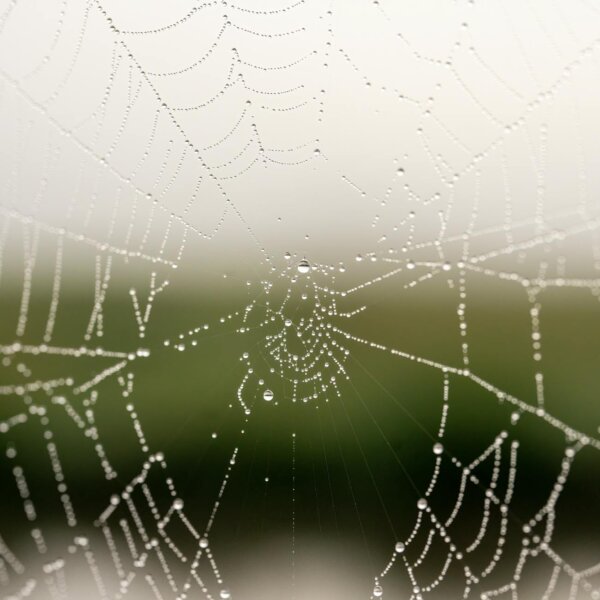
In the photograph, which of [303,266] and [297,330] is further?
[297,330]

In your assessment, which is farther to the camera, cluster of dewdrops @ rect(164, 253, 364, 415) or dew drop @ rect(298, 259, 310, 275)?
cluster of dewdrops @ rect(164, 253, 364, 415)

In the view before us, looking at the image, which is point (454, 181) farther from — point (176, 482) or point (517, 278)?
point (176, 482)

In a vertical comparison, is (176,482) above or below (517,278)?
below

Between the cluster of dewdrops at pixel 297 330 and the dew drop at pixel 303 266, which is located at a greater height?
the dew drop at pixel 303 266

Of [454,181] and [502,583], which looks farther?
[502,583]

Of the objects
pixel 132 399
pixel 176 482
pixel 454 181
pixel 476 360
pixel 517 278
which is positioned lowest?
pixel 176 482

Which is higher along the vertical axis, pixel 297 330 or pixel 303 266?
pixel 303 266

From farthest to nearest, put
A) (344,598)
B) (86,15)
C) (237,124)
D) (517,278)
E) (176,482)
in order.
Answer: (176,482) < (344,598) < (237,124) < (86,15) < (517,278)

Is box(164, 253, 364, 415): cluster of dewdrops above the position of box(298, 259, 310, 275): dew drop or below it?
below

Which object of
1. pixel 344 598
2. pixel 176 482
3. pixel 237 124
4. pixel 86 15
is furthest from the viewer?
pixel 176 482

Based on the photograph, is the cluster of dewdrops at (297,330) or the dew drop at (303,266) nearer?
the dew drop at (303,266)

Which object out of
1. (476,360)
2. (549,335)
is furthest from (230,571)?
(549,335)
